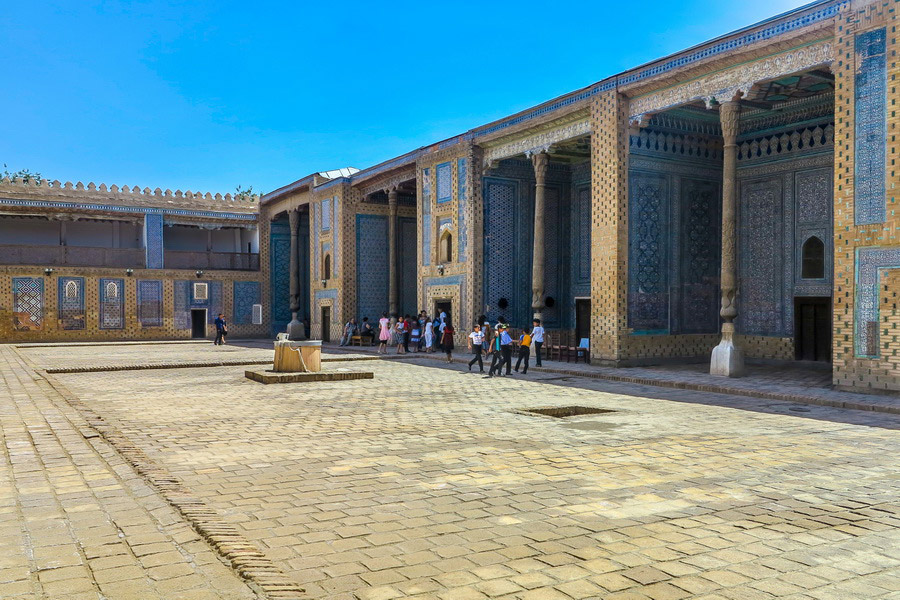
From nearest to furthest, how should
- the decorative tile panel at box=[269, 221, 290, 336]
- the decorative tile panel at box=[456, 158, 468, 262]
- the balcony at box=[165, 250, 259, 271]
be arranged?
the decorative tile panel at box=[456, 158, 468, 262], the balcony at box=[165, 250, 259, 271], the decorative tile panel at box=[269, 221, 290, 336]

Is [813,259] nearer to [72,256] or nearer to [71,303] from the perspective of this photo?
[71,303]

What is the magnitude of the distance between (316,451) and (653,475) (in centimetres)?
274

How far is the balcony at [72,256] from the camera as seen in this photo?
1141 inches

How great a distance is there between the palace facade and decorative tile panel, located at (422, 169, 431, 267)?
0.22 ft

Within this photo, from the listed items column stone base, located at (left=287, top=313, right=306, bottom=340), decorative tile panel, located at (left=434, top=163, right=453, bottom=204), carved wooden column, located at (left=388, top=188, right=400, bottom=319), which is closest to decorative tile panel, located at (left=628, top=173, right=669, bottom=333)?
decorative tile panel, located at (left=434, top=163, right=453, bottom=204)

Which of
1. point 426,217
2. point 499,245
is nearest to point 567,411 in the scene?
point 499,245

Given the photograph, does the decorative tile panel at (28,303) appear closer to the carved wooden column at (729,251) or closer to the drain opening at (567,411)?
the carved wooden column at (729,251)

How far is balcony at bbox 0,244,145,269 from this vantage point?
95.0ft

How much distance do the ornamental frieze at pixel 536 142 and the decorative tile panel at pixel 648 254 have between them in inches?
77.8

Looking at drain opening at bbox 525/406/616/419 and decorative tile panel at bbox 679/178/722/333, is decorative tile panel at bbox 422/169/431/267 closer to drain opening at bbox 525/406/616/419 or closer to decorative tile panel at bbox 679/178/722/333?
decorative tile panel at bbox 679/178/722/333

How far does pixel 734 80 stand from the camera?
528 inches

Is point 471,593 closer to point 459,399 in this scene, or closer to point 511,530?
point 511,530

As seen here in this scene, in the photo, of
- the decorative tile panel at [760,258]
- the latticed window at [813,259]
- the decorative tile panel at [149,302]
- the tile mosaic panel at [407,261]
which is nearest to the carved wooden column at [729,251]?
the latticed window at [813,259]

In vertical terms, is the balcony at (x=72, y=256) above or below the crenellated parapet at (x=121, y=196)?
below
